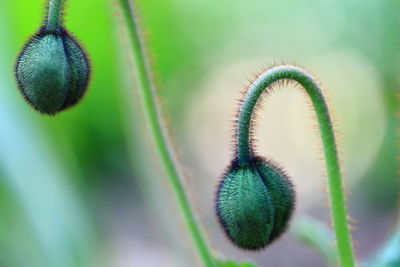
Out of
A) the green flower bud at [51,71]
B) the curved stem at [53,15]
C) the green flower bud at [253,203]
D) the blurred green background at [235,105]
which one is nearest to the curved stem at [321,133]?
the green flower bud at [253,203]

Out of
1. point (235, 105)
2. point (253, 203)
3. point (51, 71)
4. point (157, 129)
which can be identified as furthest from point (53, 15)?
point (235, 105)

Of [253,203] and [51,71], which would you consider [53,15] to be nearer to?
[51,71]

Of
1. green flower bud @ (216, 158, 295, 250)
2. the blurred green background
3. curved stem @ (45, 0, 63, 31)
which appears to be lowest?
green flower bud @ (216, 158, 295, 250)

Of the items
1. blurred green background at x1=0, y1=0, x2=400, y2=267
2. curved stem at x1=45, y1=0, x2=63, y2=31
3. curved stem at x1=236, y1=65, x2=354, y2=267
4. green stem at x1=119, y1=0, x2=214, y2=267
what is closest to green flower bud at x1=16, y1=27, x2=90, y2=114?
curved stem at x1=45, y1=0, x2=63, y2=31

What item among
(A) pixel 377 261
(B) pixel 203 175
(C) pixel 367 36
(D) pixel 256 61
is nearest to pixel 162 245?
(B) pixel 203 175

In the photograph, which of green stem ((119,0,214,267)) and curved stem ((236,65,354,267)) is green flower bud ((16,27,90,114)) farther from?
curved stem ((236,65,354,267))

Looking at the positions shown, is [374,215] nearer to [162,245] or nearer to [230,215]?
[162,245]

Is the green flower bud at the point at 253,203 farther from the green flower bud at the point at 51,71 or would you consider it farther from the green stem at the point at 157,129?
the green flower bud at the point at 51,71
